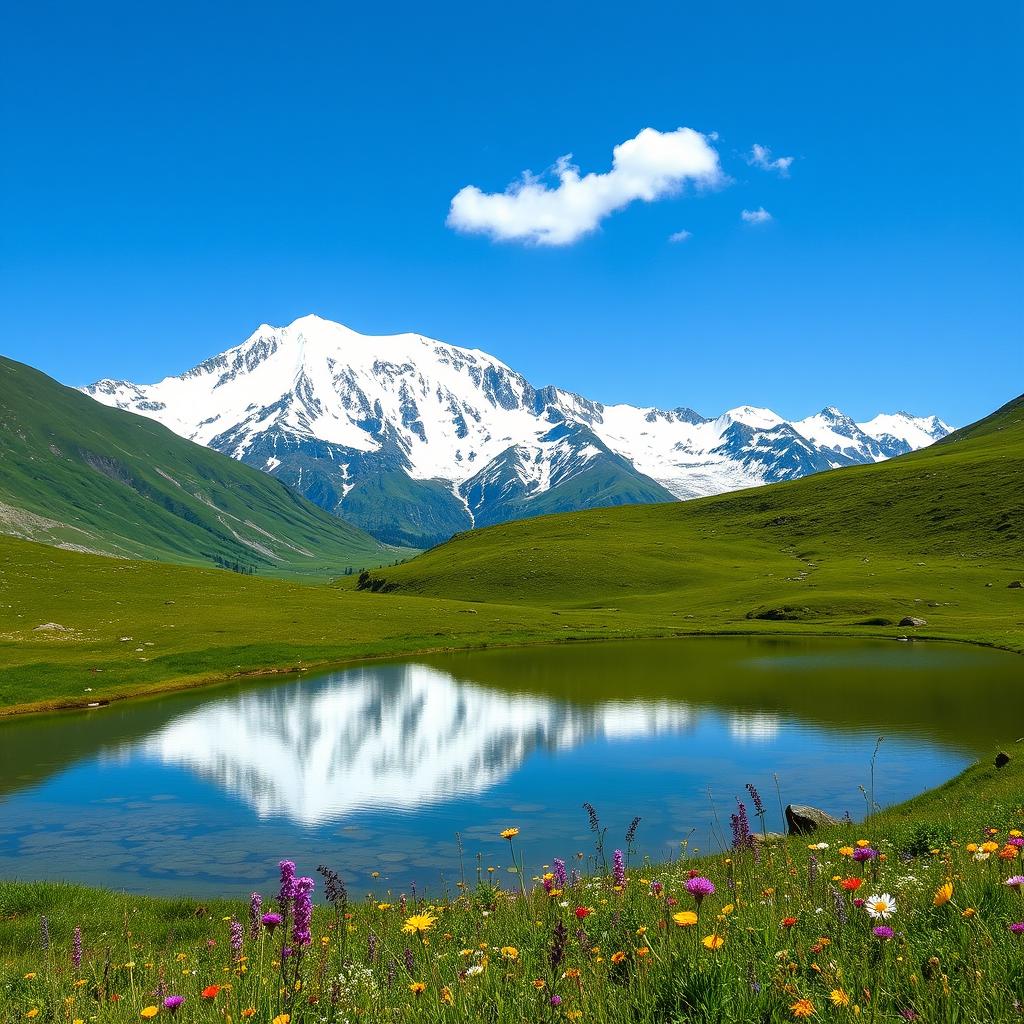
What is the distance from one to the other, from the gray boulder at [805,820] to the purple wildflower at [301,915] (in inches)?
788

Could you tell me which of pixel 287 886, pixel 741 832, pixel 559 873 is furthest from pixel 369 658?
pixel 287 886

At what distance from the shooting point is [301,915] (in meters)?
4.43

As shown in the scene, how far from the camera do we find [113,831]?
2775 centimetres

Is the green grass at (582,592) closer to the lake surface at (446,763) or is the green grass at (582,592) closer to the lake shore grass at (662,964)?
the lake surface at (446,763)

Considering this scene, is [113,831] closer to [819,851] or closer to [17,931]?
[17,931]

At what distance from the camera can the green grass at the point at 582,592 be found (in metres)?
69.5

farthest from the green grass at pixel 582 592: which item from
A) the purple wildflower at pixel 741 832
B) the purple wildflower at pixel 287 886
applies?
the purple wildflower at pixel 287 886

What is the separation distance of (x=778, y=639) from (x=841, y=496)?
113527 mm

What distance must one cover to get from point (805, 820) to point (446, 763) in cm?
1821

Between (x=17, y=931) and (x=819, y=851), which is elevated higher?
(x=819, y=851)

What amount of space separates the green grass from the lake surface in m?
13.9

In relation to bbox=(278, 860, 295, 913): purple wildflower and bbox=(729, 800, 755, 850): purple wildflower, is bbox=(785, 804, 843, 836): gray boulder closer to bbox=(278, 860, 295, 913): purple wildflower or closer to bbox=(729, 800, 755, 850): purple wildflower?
bbox=(729, 800, 755, 850): purple wildflower

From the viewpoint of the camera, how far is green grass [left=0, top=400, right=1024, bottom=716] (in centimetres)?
6950

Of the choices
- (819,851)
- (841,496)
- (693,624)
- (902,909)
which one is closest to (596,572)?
(693,624)
